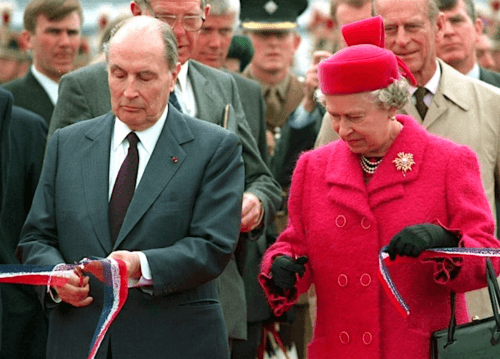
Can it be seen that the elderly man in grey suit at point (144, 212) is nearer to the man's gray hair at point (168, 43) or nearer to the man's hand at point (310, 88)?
the man's gray hair at point (168, 43)

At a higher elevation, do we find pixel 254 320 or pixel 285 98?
pixel 285 98

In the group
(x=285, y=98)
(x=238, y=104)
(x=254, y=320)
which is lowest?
(x=254, y=320)

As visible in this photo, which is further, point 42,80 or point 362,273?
point 42,80

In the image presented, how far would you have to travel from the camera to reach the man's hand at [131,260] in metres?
4.75

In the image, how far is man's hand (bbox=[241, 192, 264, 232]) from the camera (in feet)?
19.0

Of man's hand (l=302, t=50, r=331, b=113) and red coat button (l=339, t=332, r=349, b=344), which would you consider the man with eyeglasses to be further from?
red coat button (l=339, t=332, r=349, b=344)

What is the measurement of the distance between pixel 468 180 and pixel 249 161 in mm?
1641

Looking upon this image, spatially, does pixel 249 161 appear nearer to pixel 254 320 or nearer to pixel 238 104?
pixel 238 104

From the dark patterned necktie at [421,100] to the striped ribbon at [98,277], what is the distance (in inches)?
84.4

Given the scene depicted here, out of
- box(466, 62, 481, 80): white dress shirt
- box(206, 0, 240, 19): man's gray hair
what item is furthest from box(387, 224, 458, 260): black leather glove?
box(466, 62, 481, 80): white dress shirt

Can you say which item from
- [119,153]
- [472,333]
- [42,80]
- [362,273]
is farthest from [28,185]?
[472,333]

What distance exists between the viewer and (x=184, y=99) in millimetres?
6098

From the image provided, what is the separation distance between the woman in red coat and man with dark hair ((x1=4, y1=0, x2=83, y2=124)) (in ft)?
11.9

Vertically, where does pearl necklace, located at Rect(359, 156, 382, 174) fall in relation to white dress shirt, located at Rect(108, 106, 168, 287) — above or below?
below
